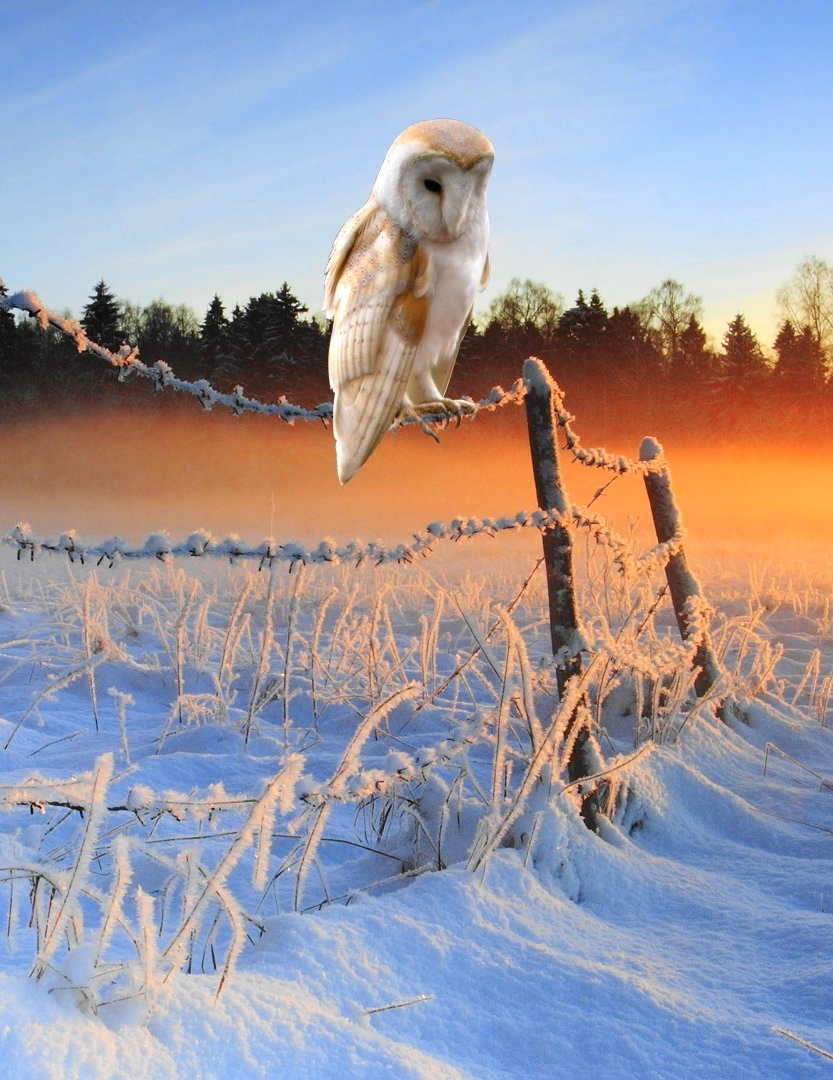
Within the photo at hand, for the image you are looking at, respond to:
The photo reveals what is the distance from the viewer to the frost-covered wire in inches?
64.6

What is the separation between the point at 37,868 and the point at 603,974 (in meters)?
0.97

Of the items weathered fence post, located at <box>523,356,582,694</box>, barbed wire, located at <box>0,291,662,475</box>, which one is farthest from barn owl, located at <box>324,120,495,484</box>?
weathered fence post, located at <box>523,356,582,694</box>

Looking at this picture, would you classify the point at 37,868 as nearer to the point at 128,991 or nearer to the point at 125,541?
the point at 128,991

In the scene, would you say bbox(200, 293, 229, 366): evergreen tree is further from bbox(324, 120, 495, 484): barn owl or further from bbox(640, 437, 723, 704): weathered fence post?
bbox(324, 120, 495, 484): barn owl

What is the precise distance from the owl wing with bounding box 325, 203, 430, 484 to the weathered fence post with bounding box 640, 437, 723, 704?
8.21ft

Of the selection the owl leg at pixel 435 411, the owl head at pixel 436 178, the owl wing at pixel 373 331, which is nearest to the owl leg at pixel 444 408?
the owl leg at pixel 435 411

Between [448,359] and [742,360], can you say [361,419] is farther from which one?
[742,360]

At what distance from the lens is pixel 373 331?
1.54 meters

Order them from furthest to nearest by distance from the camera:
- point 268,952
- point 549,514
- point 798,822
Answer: point 798,822, point 549,514, point 268,952

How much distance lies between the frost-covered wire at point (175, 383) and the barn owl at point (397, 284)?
224 millimetres

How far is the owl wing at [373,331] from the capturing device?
58.4 inches

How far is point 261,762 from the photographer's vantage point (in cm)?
320

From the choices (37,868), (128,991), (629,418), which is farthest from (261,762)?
(629,418)

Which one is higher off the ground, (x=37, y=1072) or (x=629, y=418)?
(x=629, y=418)
